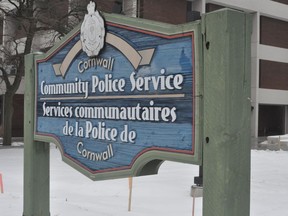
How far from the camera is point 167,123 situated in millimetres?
3441

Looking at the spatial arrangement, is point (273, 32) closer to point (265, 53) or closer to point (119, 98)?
point (265, 53)

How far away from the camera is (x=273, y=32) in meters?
36.1

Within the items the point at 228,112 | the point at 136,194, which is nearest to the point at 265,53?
the point at 136,194

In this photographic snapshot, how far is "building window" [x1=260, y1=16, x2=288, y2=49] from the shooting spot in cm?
3528

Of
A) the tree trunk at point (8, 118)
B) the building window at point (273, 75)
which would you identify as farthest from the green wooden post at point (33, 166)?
the building window at point (273, 75)

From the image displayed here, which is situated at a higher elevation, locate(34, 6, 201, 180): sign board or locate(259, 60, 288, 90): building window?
locate(259, 60, 288, 90): building window

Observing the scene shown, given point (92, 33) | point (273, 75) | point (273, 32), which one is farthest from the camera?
point (273, 32)

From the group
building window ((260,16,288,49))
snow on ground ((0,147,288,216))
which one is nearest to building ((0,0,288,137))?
building window ((260,16,288,49))

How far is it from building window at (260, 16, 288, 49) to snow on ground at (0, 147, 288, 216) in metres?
23.7

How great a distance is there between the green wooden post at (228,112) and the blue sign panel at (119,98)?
20 centimetres

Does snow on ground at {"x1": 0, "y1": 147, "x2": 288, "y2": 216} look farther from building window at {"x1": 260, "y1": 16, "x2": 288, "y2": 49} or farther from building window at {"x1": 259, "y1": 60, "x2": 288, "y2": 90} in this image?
building window at {"x1": 260, "y1": 16, "x2": 288, "y2": 49}

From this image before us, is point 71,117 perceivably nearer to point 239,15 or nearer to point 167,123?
Answer: point 167,123

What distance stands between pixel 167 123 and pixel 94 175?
1.27 m

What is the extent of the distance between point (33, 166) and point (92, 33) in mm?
2022
